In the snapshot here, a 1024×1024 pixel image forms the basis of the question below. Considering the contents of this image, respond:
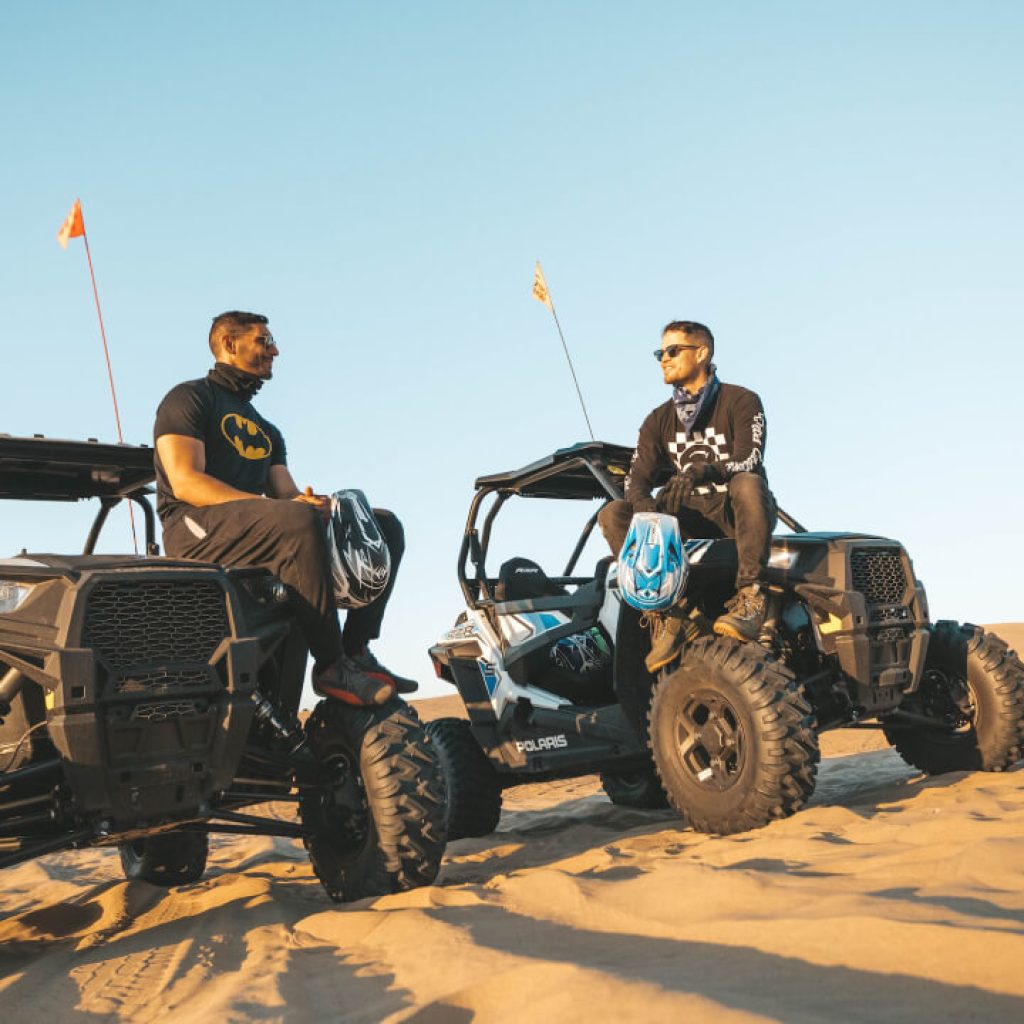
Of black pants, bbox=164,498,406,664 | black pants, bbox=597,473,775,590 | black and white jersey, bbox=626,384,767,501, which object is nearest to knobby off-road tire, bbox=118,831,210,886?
black pants, bbox=164,498,406,664

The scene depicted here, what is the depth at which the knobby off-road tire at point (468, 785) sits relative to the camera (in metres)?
6.87

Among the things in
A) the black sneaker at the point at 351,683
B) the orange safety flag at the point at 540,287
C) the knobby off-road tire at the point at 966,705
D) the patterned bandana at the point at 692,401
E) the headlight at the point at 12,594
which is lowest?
the knobby off-road tire at the point at 966,705

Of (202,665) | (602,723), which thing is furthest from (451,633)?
(202,665)

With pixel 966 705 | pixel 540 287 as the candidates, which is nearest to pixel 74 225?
pixel 540 287

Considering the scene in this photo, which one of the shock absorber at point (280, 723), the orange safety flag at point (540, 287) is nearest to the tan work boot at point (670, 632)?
the shock absorber at point (280, 723)

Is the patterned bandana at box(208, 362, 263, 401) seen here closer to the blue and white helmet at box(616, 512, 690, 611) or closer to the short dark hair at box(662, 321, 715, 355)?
the blue and white helmet at box(616, 512, 690, 611)

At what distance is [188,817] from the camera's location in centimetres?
406

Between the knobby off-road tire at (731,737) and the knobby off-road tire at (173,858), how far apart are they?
2.41 metres

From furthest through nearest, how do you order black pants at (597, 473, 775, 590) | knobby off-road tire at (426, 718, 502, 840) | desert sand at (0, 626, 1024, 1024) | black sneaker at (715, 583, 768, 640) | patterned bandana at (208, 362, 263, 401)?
knobby off-road tire at (426, 718, 502, 840)
black pants at (597, 473, 775, 590)
black sneaker at (715, 583, 768, 640)
patterned bandana at (208, 362, 263, 401)
desert sand at (0, 626, 1024, 1024)

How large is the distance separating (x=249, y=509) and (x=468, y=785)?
9.67 ft

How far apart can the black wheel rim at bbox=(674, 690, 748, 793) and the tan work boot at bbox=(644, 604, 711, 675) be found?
0.33 metres

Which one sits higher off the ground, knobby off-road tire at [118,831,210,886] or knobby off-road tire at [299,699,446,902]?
knobby off-road tire at [299,699,446,902]

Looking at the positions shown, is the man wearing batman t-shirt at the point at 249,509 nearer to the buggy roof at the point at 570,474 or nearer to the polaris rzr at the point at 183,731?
the polaris rzr at the point at 183,731

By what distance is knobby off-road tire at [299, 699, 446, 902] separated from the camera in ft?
14.1
